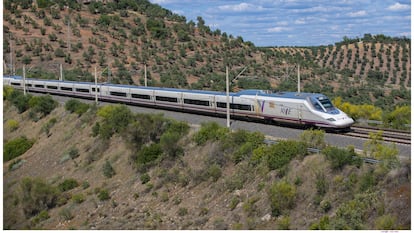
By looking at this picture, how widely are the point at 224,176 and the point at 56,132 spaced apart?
61.3 feet

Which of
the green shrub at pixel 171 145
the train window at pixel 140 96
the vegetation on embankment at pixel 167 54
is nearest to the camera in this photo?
the green shrub at pixel 171 145

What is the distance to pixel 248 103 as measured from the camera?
97.7 feet

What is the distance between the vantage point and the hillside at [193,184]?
55.2ft

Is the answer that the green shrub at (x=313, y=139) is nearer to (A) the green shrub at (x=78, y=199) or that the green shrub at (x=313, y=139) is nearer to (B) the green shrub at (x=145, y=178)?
(B) the green shrub at (x=145, y=178)

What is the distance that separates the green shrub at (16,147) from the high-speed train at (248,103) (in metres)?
6.85

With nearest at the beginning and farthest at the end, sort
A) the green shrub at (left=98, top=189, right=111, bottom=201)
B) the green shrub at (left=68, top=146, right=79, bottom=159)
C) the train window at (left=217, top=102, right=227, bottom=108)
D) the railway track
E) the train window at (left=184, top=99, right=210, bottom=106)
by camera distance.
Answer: the green shrub at (left=98, top=189, right=111, bottom=201) < the railway track < the green shrub at (left=68, top=146, right=79, bottom=159) < the train window at (left=217, top=102, right=227, bottom=108) < the train window at (left=184, top=99, right=210, bottom=106)

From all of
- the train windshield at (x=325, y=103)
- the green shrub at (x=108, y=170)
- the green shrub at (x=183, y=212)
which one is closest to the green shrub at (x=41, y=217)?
the green shrub at (x=108, y=170)

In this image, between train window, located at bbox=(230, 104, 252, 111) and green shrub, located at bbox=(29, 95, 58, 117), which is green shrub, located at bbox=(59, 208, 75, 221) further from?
green shrub, located at bbox=(29, 95, 58, 117)

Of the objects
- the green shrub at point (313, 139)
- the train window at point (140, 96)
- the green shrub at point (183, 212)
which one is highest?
the train window at point (140, 96)

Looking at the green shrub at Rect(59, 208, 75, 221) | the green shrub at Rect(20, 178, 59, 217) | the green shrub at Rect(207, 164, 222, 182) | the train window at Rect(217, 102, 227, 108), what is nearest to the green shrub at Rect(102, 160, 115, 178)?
the green shrub at Rect(20, 178, 59, 217)

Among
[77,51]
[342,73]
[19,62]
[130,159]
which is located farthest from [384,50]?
[130,159]

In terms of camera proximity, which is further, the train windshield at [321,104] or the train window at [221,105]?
the train window at [221,105]

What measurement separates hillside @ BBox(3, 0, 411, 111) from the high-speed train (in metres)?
15.0

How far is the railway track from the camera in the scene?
23.5 metres
